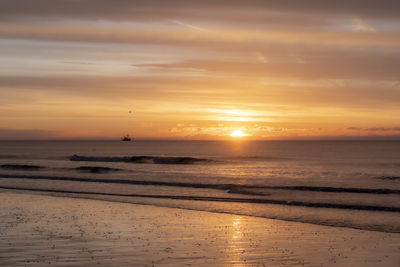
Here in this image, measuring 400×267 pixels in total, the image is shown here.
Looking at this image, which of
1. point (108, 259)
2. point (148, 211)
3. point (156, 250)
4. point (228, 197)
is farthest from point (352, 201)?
point (108, 259)

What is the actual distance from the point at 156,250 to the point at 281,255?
3663mm

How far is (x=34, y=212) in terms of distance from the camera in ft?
68.3

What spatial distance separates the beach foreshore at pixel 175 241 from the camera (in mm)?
12719

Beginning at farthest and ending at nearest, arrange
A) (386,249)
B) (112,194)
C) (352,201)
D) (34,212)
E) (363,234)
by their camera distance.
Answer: (112,194) < (352,201) < (34,212) < (363,234) < (386,249)

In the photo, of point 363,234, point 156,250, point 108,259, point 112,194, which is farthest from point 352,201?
point 108,259

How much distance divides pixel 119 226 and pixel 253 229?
509 centimetres

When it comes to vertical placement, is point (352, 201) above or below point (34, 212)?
below

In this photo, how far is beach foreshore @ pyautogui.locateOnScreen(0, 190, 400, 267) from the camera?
1272cm

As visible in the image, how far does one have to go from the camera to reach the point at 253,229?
58.4 feet

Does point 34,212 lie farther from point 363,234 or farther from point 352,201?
point 352,201

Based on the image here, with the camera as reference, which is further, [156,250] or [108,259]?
[156,250]


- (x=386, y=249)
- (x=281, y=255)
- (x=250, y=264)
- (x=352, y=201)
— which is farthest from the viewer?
(x=352, y=201)

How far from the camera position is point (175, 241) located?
15.2 m

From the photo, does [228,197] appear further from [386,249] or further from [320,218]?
[386,249]
